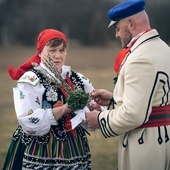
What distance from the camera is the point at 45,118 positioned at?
4574 mm

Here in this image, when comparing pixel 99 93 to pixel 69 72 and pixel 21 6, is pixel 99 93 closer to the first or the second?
pixel 69 72

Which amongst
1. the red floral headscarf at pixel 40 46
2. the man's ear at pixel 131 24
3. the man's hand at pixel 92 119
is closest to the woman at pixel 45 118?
the red floral headscarf at pixel 40 46

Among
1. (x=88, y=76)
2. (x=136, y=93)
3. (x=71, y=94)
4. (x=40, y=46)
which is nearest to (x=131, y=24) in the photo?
(x=136, y=93)

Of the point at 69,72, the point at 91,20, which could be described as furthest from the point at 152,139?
the point at 91,20

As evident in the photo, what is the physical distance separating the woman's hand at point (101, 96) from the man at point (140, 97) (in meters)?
0.40

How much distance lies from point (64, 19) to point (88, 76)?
18022mm

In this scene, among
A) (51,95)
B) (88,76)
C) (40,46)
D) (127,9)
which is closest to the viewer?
(127,9)

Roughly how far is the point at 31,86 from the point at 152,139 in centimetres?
104

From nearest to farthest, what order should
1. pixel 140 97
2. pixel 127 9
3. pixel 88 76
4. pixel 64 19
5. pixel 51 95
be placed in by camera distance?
pixel 140 97
pixel 127 9
pixel 51 95
pixel 88 76
pixel 64 19

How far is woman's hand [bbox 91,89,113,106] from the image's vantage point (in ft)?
15.6

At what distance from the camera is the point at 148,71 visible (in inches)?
162

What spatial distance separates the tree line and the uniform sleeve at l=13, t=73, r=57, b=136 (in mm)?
28121

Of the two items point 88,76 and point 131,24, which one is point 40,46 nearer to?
point 131,24

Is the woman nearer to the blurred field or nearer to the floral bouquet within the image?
the floral bouquet
